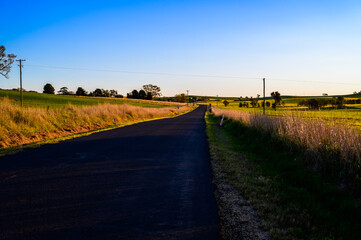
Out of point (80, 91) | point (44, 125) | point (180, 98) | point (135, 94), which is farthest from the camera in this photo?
point (180, 98)

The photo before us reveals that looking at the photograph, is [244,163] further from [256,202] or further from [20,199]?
[20,199]

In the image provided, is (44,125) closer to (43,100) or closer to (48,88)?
(43,100)

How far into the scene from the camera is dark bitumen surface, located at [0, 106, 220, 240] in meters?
3.49

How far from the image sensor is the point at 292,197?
196 inches

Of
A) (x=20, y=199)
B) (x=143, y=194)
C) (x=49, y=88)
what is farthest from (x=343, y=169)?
(x=49, y=88)

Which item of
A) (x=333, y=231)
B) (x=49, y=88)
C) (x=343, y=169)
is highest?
(x=49, y=88)

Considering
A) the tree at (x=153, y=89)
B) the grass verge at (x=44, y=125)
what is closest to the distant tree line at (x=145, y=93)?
the tree at (x=153, y=89)

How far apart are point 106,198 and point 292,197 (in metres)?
4.09

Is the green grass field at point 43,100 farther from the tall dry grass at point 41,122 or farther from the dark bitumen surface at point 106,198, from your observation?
→ the dark bitumen surface at point 106,198

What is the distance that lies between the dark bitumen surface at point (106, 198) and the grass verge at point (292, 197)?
931mm

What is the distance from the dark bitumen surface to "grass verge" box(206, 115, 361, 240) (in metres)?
0.93

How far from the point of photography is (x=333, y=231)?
12.1 feet

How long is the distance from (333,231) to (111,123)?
2158 centimetres

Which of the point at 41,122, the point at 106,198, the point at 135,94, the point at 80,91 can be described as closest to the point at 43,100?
the point at 41,122
